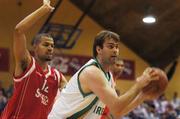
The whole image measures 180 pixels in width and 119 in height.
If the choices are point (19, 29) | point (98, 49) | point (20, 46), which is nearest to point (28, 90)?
point (20, 46)

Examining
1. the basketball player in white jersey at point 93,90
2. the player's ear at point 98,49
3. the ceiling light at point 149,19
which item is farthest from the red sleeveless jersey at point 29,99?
the ceiling light at point 149,19

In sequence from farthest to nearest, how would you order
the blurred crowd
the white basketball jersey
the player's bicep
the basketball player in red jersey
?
Answer: the blurred crowd
the basketball player in red jersey
the player's bicep
the white basketball jersey

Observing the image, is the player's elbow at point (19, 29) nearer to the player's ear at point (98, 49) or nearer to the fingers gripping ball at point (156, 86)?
the player's ear at point (98, 49)

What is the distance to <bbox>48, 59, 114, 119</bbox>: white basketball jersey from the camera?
3.82 m

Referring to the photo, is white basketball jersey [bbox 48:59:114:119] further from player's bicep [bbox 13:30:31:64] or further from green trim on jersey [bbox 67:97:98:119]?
player's bicep [bbox 13:30:31:64]

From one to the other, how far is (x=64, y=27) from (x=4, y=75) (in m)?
2.52

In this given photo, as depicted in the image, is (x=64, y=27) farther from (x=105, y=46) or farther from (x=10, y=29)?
(x=105, y=46)

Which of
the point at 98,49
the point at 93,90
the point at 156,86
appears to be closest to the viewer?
the point at 156,86

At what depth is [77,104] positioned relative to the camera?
3.82m

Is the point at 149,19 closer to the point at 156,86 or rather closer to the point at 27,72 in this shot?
the point at 27,72

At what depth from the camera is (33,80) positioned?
4621mm

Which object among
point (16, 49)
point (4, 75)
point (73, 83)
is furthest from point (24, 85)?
point (4, 75)

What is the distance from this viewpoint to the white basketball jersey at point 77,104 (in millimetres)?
3818

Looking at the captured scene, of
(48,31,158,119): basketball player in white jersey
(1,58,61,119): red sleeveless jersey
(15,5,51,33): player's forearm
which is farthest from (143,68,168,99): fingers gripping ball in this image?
(1,58,61,119): red sleeveless jersey
